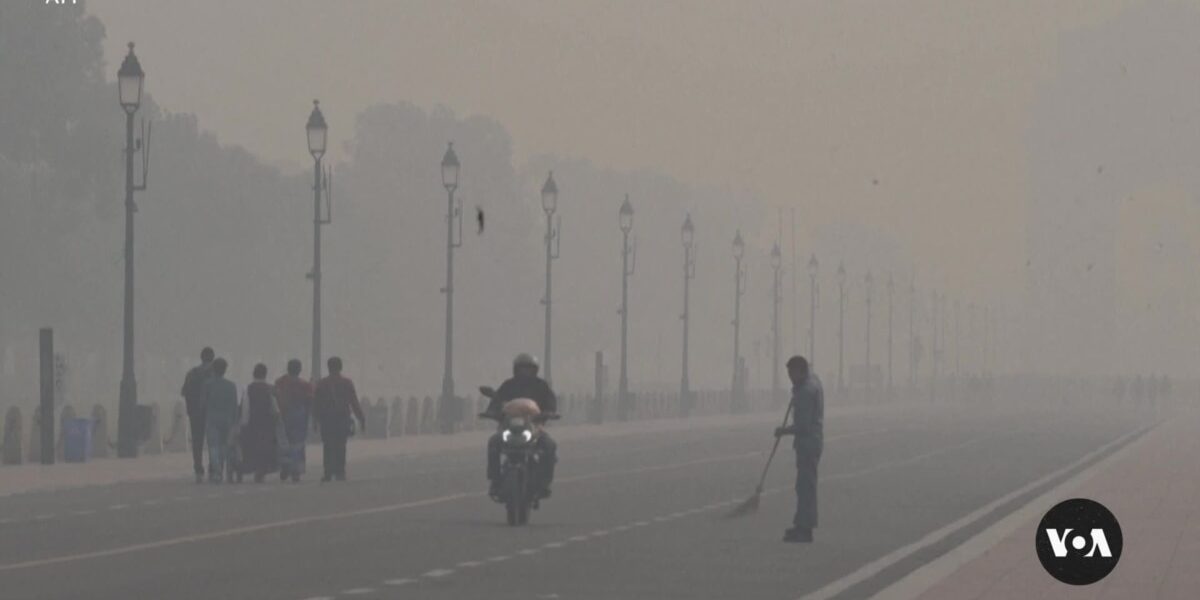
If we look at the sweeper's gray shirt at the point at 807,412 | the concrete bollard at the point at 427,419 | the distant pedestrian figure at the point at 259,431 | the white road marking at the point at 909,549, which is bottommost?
the concrete bollard at the point at 427,419

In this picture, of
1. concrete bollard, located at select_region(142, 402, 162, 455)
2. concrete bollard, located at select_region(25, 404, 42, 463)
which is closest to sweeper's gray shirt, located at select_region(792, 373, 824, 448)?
concrete bollard, located at select_region(25, 404, 42, 463)

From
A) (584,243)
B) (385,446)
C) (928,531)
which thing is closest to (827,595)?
(928,531)

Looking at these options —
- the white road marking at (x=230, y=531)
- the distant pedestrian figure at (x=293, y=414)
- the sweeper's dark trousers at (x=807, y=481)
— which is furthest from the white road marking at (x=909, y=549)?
the distant pedestrian figure at (x=293, y=414)

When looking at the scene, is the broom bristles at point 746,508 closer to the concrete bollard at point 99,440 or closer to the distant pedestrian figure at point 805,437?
the distant pedestrian figure at point 805,437

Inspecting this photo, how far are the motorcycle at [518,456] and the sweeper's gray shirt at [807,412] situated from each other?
336 cm

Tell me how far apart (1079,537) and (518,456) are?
527 inches

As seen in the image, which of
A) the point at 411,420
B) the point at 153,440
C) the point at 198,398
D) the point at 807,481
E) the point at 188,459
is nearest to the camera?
the point at 807,481

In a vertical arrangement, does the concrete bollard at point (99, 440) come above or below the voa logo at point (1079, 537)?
below

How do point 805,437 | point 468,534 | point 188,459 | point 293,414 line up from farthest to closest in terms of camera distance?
point 188,459
point 293,414
point 468,534
point 805,437

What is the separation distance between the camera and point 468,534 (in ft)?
93.7

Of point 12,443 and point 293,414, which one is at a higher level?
point 293,414

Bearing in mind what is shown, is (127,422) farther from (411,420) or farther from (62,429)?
(411,420)

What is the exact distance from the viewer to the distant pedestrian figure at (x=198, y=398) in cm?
3988

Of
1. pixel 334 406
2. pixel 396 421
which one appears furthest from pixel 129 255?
pixel 396 421
